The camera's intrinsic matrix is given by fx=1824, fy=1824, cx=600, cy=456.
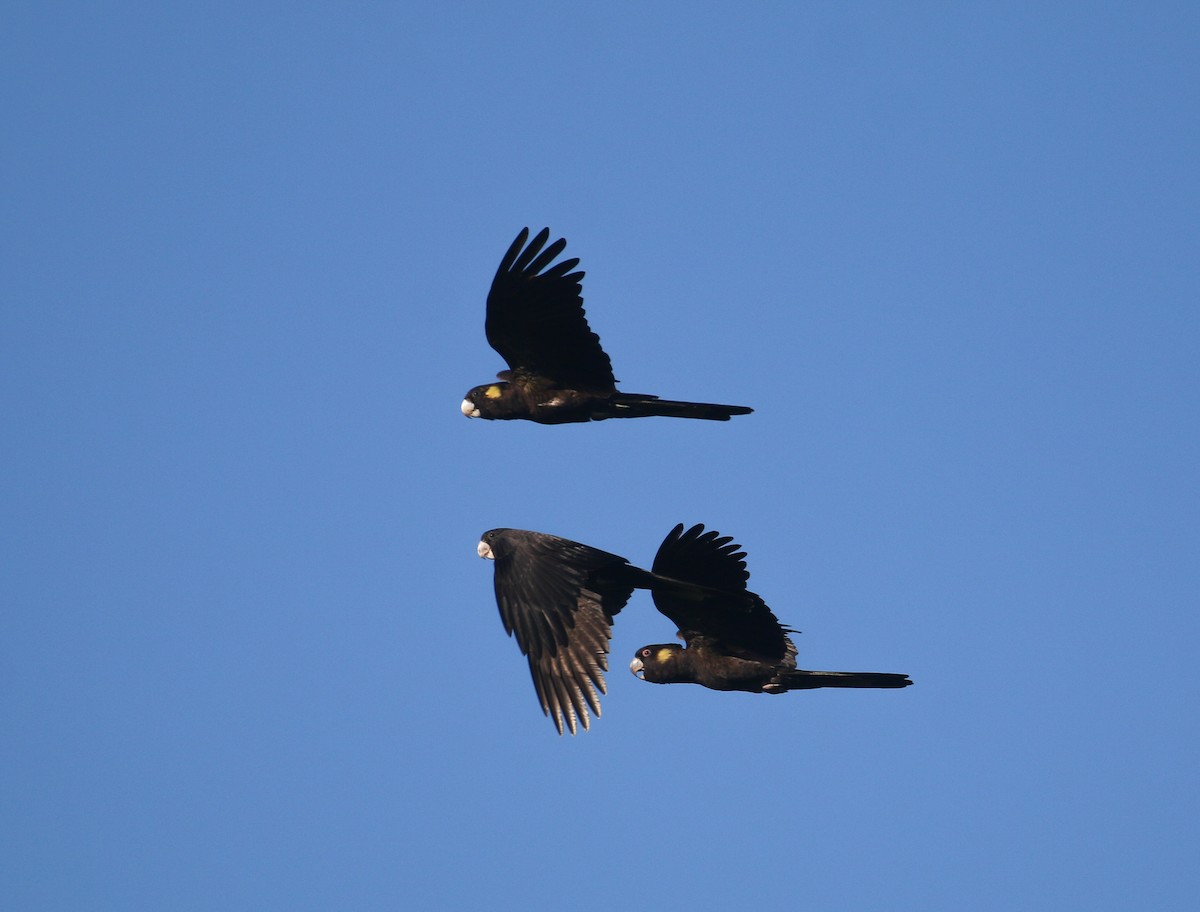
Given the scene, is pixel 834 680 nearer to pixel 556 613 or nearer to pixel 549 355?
pixel 556 613

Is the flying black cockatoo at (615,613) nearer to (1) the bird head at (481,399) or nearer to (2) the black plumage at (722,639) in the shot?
(2) the black plumage at (722,639)

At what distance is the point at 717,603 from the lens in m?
18.3

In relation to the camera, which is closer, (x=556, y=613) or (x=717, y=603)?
(x=556, y=613)

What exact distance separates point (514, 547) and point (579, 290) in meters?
2.56

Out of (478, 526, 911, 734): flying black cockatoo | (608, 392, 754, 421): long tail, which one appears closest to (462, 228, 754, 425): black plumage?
(608, 392, 754, 421): long tail

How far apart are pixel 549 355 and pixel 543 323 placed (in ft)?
1.32

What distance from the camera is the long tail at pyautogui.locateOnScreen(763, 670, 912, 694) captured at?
57.2 ft

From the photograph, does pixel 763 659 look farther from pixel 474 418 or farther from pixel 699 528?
pixel 474 418

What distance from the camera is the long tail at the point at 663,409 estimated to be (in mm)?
17156

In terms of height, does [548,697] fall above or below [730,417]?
below

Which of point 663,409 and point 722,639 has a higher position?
point 663,409

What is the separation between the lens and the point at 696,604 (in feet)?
60.2

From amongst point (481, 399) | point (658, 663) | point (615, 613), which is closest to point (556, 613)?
point (615, 613)

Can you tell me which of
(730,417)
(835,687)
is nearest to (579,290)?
(730,417)
